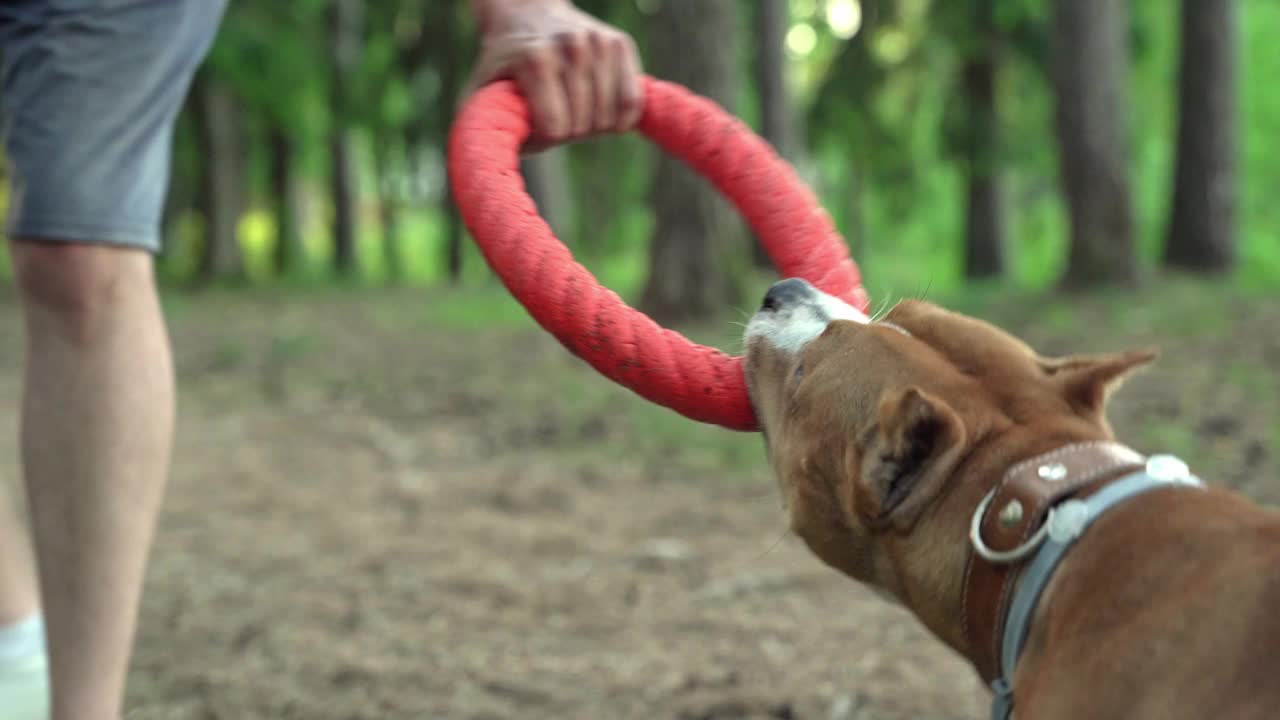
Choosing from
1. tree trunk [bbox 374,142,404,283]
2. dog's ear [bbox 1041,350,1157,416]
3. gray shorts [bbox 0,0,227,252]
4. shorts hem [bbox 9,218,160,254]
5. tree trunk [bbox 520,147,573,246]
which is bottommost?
tree trunk [bbox 374,142,404,283]

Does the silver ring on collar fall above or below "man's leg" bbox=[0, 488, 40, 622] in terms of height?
above

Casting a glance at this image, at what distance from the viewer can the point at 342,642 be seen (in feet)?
14.2

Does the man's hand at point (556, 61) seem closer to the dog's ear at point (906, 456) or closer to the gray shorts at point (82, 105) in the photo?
the gray shorts at point (82, 105)

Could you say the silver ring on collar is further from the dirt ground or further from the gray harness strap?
the dirt ground

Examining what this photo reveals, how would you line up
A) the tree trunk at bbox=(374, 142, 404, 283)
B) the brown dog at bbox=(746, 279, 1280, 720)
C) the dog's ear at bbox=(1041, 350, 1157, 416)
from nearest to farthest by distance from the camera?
the brown dog at bbox=(746, 279, 1280, 720), the dog's ear at bbox=(1041, 350, 1157, 416), the tree trunk at bbox=(374, 142, 404, 283)

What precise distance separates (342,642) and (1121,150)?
30.5 ft

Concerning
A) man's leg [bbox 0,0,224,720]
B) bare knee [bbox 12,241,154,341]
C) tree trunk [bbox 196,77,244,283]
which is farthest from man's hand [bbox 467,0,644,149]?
tree trunk [bbox 196,77,244,283]

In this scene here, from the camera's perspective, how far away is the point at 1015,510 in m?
2.16

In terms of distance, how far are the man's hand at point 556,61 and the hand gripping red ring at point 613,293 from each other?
59mm

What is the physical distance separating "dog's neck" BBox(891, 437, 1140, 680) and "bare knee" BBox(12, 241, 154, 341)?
1.72 metres

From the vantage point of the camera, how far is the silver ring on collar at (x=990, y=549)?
7.02 ft

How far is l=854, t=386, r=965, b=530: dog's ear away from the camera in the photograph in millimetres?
2248

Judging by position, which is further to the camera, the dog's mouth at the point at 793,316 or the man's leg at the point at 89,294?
the man's leg at the point at 89,294

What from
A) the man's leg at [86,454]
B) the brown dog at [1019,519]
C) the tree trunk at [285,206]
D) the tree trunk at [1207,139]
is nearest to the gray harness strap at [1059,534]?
the brown dog at [1019,519]
